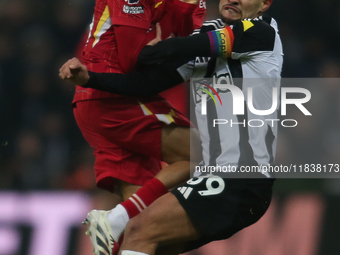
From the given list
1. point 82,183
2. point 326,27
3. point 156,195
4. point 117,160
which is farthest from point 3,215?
point 326,27

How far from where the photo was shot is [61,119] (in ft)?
11.9

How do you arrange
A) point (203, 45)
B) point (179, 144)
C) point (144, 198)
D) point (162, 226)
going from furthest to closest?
point (179, 144)
point (144, 198)
point (203, 45)
point (162, 226)

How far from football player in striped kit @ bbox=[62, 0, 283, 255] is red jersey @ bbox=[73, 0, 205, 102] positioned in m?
0.10

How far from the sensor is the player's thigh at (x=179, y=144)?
2.22 meters

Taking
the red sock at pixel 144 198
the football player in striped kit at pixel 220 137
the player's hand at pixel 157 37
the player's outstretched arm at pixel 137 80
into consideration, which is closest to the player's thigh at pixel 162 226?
the football player in striped kit at pixel 220 137

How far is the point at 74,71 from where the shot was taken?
199cm

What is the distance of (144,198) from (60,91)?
5.95ft

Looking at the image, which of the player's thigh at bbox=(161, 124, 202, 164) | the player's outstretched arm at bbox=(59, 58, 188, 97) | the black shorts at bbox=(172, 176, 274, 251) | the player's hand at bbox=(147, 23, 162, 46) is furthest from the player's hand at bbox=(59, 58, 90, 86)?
the black shorts at bbox=(172, 176, 274, 251)

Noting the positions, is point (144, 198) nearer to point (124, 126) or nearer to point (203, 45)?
point (124, 126)

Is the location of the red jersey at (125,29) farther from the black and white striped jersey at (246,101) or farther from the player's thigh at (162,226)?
the player's thigh at (162,226)

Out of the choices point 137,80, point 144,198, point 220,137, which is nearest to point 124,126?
point 137,80

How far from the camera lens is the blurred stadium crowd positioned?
11.6 ft

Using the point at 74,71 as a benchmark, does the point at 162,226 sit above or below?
below

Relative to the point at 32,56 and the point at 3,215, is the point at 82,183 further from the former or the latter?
the point at 32,56
